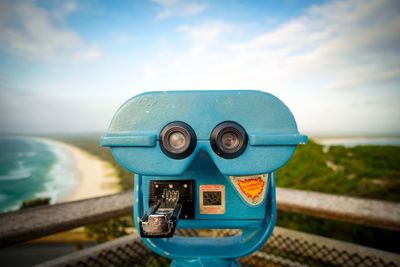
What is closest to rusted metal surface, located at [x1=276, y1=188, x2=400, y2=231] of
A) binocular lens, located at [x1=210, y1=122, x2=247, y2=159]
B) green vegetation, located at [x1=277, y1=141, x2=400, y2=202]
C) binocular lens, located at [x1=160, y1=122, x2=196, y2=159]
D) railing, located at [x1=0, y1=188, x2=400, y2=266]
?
railing, located at [x1=0, y1=188, x2=400, y2=266]

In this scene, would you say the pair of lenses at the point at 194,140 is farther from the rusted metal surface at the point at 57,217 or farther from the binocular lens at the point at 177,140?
the rusted metal surface at the point at 57,217

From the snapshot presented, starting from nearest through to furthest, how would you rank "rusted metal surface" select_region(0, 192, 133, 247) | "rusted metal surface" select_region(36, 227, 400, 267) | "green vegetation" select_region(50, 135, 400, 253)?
1. "rusted metal surface" select_region(0, 192, 133, 247)
2. "rusted metal surface" select_region(36, 227, 400, 267)
3. "green vegetation" select_region(50, 135, 400, 253)

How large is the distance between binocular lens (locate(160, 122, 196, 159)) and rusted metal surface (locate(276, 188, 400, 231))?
131 cm

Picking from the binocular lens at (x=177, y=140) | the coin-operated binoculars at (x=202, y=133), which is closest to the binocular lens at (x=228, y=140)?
the coin-operated binoculars at (x=202, y=133)

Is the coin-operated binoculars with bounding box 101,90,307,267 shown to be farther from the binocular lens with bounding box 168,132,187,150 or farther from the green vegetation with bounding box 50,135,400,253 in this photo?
the green vegetation with bounding box 50,135,400,253

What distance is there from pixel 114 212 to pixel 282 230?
1.47 m

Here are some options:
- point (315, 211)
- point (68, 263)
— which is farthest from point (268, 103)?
point (68, 263)

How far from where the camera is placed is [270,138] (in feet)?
2.80

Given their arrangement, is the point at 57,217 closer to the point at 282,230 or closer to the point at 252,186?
the point at 252,186

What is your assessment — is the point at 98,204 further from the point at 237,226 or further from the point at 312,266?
the point at 312,266

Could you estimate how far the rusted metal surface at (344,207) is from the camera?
1.52 meters

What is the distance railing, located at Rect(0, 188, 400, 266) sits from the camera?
1.43 m

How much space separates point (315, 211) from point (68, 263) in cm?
174

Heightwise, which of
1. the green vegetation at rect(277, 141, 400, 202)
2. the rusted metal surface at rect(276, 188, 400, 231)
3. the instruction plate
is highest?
the instruction plate
